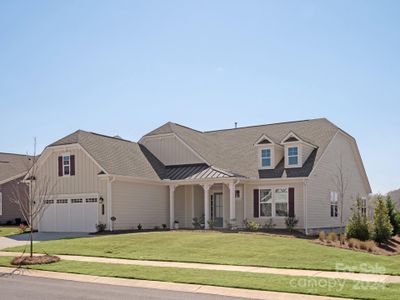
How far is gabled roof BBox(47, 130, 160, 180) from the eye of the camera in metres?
30.7

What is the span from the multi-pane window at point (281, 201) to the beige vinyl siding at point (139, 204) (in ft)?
25.2

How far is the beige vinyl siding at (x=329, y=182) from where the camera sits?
31500 millimetres

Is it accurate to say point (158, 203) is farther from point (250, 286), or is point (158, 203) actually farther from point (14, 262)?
point (250, 286)

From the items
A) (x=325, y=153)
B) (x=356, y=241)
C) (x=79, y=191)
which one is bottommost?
(x=356, y=241)

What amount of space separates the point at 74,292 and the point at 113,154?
20.3m

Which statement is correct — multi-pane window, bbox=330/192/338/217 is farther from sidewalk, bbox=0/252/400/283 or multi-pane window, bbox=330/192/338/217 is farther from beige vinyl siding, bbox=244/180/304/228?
sidewalk, bbox=0/252/400/283

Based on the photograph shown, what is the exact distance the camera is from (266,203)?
3167 centimetres

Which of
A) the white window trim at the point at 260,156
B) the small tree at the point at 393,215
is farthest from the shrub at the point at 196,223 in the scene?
the small tree at the point at 393,215

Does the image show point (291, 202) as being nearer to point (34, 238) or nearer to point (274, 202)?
point (274, 202)

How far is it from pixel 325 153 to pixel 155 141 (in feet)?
39.4

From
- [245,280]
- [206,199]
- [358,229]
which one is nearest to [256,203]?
[206,199]

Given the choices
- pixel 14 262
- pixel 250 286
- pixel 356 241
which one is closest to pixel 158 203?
pixel 356 241

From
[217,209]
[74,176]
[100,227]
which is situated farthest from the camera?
[217,209]

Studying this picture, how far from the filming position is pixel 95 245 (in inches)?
874
